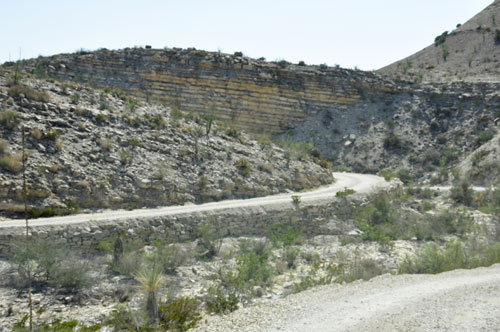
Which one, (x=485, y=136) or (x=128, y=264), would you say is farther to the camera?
(x=485, y=136)

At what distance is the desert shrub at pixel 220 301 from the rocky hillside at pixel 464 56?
3852 cm

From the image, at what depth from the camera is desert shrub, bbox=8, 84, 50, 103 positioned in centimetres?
1744

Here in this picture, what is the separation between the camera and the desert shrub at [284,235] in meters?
14.6

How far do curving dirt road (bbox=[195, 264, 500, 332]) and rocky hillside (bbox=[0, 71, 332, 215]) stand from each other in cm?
916

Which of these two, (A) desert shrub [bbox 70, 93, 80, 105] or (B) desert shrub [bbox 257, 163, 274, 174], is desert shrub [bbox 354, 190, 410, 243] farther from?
(A) desert shrub [bbox 70, 93, 80, 105]

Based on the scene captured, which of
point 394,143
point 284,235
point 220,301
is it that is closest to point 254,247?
point 284,235

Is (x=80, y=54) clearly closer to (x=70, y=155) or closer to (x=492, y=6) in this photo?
(x=70, y=155)

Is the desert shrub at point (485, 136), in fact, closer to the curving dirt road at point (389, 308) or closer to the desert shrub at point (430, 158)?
the desert shrub at point (430, 158)

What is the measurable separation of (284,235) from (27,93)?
14.1 m

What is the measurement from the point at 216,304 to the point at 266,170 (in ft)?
41.8

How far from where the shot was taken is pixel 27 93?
1781cm

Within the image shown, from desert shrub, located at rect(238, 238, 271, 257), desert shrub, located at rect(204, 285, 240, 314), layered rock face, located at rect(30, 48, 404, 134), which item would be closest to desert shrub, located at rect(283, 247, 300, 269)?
desert shrub, located at rect(238, 238, 271, 257)

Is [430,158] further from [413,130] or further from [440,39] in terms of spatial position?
[440,39]

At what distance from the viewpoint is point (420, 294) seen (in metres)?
7.64
